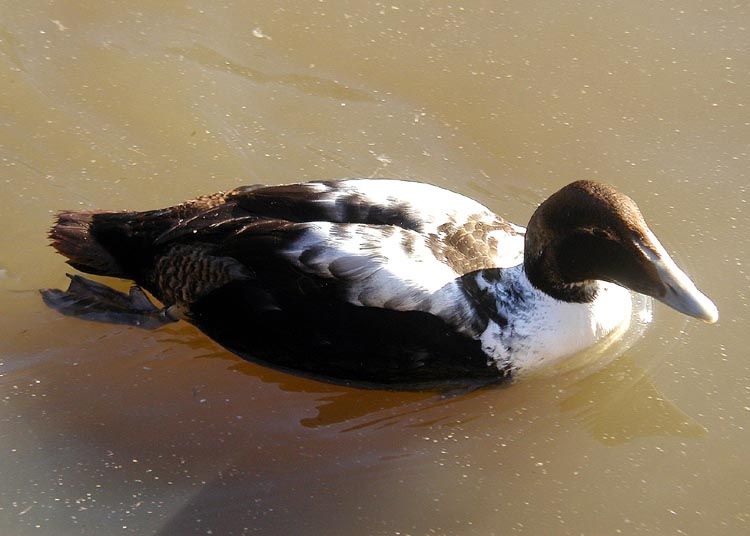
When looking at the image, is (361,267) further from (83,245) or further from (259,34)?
(259,34)

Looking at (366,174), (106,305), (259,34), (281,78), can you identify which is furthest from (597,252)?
(259,34)

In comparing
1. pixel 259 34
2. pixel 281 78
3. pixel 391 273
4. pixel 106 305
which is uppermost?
pixel 259 34

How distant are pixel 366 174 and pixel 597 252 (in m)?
1.27

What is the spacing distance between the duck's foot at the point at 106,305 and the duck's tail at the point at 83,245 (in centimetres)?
8

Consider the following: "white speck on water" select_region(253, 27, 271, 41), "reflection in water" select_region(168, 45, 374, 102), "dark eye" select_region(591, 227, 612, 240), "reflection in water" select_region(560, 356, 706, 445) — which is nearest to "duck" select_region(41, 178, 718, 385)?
"dark eye" select_region(591, 227, 612, 240)

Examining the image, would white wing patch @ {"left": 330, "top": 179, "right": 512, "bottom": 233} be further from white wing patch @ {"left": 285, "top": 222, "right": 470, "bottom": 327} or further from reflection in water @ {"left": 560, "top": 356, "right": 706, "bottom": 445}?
reflection in water @ {"left": 560, "top": 356, "right": 706, "bottom": 445}

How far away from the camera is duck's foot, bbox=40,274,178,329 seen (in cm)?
416

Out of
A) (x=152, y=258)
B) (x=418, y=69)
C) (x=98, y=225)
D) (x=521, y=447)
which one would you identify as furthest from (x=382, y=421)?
(x=418, y=69)

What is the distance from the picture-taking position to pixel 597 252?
12.3 feet

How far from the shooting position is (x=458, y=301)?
3.72m

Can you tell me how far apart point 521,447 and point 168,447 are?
119cm

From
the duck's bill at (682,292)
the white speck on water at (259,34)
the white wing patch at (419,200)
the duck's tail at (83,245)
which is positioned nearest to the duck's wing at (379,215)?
the white wing patch at (419,200)

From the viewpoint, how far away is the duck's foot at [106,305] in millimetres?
4160

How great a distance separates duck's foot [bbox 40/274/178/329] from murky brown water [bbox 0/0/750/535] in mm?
56
